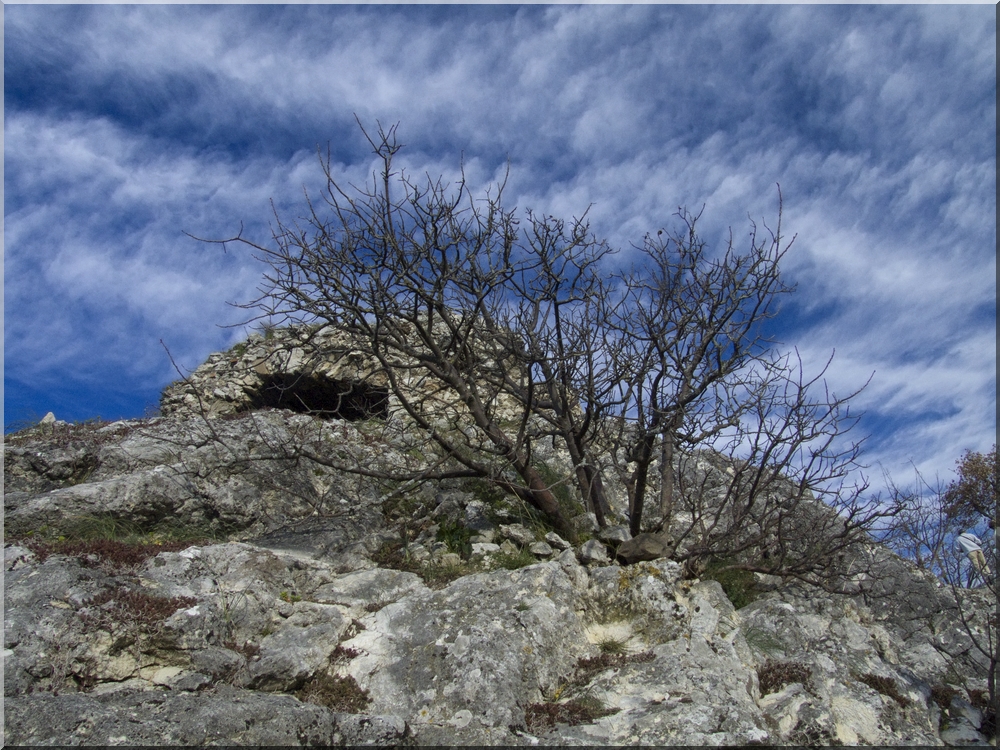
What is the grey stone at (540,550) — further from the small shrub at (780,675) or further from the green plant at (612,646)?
the small shrub at (780,675)

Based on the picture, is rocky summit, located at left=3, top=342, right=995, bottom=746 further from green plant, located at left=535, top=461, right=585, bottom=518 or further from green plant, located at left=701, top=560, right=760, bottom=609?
green plant, located at left=535, top=461, right=585, bottom=518

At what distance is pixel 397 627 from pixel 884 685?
393 centimetres

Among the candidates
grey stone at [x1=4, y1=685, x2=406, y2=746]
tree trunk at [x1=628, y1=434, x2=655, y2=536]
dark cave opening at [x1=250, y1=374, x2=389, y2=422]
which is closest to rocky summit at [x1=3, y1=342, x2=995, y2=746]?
grey stone at [x1=4, y1=685, x2=406, y2=746]

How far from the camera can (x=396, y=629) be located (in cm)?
511

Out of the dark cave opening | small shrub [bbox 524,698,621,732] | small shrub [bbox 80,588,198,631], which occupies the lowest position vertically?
small shrub [bbox 524,698,621,732]

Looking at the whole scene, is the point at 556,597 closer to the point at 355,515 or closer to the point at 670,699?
the point at 670,699

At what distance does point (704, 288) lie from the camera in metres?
7.46

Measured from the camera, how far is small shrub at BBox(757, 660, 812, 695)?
500 centimetres

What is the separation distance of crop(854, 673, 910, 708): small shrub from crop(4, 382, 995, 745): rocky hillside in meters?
0.03

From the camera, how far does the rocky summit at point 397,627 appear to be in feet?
12.9

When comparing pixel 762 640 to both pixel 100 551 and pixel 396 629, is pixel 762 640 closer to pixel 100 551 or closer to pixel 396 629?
→ pixel 396 629

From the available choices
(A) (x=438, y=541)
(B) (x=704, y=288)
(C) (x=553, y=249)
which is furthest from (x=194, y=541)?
(B) (x=704, y=288)

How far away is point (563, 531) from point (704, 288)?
318 centimetres

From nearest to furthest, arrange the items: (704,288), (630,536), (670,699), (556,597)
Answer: (670,699) < (556,597) < (630,536) < (704,288)
